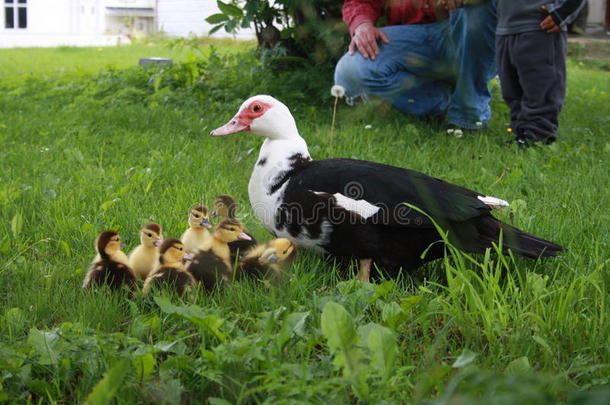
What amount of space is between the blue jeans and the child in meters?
0.39

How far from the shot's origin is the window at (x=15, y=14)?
26.9m

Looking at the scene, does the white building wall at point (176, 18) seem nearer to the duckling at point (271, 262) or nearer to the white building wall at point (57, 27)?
the white building wall at point (57, 27)

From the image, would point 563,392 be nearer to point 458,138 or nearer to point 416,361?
point 416,361

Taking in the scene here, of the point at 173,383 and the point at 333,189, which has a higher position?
the point at 333,189

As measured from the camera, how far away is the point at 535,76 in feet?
15.2

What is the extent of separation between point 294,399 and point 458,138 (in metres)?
3.99

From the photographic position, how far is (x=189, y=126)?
5.49 metres

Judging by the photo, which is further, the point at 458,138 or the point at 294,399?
the point at 458,138

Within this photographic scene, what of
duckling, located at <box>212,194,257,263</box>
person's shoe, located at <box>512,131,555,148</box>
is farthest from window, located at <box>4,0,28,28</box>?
duckling, located at <box>212,194,257,263</box>

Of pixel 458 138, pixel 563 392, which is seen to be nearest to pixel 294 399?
pixel 563 392

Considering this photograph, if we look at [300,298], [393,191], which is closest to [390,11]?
[393,191]

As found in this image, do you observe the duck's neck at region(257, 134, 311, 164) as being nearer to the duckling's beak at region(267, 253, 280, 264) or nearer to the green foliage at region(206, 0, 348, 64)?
the duckling's beak at region(267, 253, 280, 264)

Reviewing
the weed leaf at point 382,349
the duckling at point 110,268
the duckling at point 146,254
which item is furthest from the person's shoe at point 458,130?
the weed leaf at point 382,349

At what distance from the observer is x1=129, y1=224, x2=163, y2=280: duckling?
A: 2.46 metres
